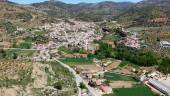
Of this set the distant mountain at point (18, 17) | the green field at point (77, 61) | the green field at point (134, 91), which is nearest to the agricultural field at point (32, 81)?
the green field at point (134, 91)

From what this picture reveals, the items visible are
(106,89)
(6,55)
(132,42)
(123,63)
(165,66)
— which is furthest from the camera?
(132,42)

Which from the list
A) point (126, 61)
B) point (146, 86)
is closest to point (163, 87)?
point (146, 86)

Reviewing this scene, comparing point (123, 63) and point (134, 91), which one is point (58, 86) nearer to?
point (134, 91)

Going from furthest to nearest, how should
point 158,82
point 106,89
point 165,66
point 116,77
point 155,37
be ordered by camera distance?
1. point 155,37
2. point 165,66
3. point 116,77
4. point 158,82
5. point 106,89

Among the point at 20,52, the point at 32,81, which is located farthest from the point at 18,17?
the point at 32,81

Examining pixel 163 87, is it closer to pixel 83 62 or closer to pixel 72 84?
pixel 72 84
